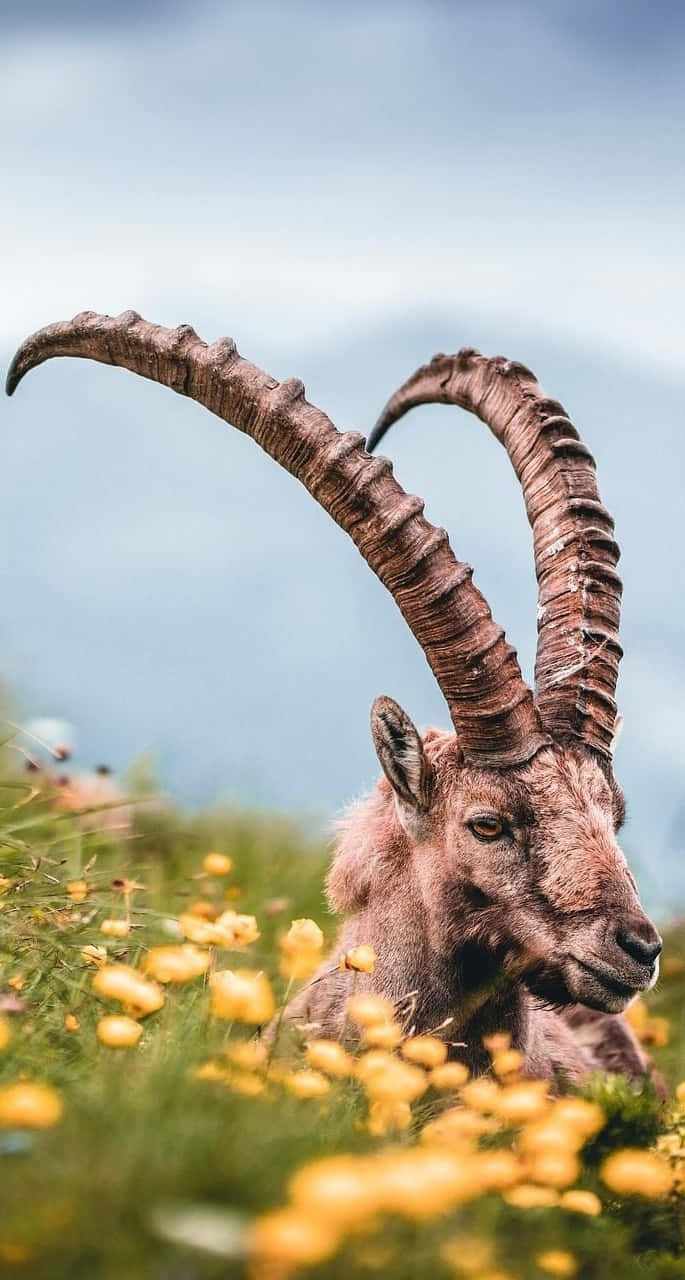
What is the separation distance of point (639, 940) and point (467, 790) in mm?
946

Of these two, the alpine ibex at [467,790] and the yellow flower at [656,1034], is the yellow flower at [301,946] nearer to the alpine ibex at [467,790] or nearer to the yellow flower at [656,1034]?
the alpine ibex at [467,790]

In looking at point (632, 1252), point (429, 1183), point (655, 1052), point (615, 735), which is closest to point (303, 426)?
point (615, 735)

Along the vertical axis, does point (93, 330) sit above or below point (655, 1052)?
above

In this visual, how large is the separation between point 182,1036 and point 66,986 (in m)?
0.91

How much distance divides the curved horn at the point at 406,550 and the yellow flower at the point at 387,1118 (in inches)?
78.7

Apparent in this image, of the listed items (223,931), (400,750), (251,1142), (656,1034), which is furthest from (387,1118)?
(656,1034)

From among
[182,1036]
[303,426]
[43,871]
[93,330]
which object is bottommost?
[182,1036]

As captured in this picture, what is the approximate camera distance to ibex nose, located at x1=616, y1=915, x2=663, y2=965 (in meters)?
5.23

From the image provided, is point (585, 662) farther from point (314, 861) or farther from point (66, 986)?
point (314, 861)

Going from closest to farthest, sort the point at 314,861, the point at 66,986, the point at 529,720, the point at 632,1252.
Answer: the point at 632,1252 < the point at 66,986 < the point at 529,720 < the point at 314,861

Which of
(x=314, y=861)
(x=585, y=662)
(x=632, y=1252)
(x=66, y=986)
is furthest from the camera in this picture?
(x=314, y=861)

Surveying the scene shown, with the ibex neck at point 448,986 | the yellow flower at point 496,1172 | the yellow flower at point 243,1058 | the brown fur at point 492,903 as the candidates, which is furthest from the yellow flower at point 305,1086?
the ibex neck at point 448,986

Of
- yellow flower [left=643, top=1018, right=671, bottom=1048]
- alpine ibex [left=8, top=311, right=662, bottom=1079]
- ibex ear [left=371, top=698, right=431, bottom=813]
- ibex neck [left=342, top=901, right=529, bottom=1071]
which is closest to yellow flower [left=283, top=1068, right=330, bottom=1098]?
alpine ibex [left=8, top=311, right=662, bottom=1079]

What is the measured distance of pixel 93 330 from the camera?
6.40 meters
